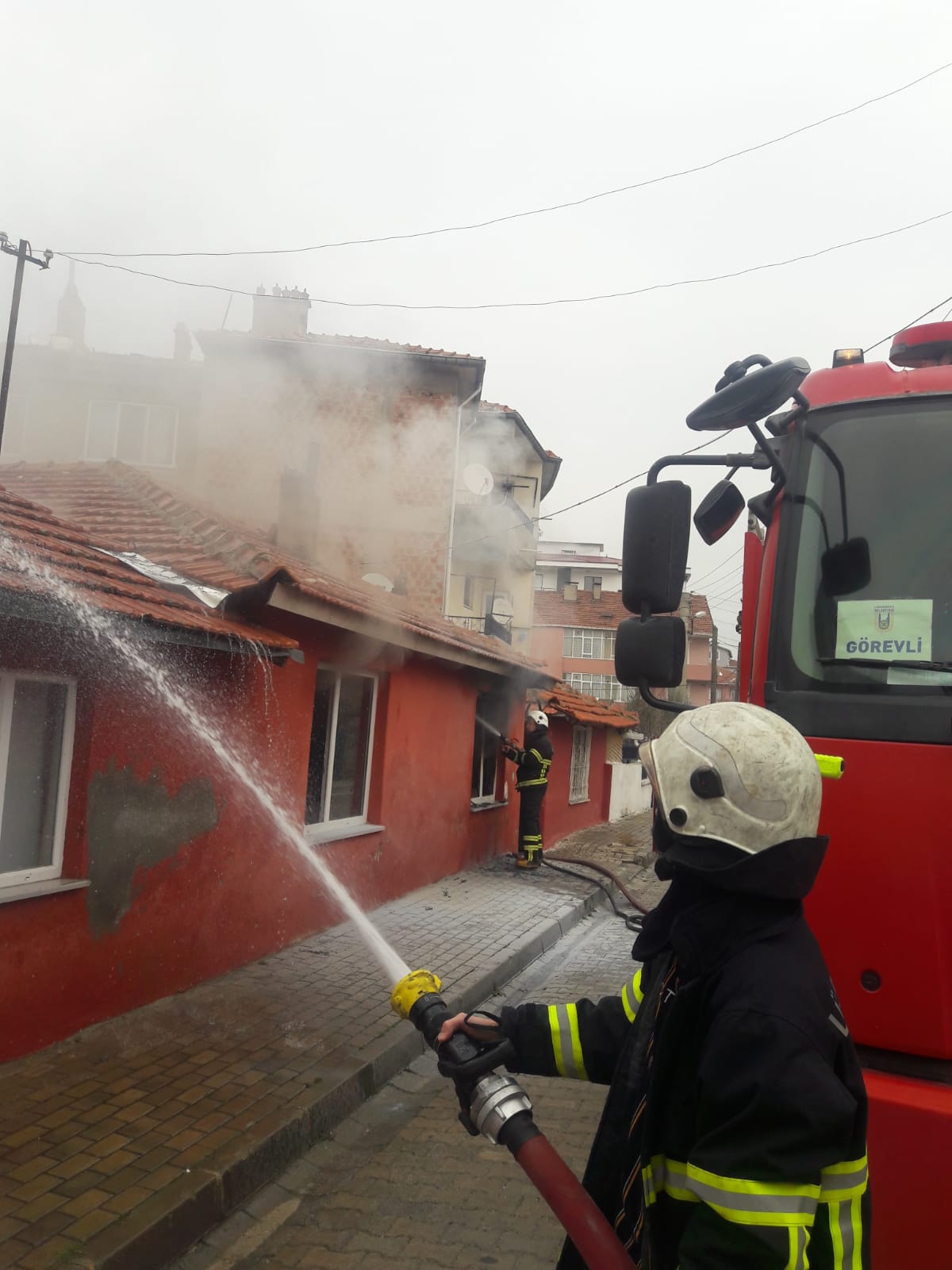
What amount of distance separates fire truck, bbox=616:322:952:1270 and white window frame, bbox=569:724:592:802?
13.7m

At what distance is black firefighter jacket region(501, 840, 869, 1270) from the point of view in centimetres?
143

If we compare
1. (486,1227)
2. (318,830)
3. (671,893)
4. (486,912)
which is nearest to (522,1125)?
(671,893)

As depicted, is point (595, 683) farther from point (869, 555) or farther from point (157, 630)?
point (869, 555)

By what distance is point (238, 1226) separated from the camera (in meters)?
3.64

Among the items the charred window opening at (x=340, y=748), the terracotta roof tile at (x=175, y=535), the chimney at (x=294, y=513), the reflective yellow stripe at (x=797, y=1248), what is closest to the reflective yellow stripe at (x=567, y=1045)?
the reflective yellow stripe at (x=797, y=1248)

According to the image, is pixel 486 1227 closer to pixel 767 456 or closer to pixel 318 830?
pixel 767 456

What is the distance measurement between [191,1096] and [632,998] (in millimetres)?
3117

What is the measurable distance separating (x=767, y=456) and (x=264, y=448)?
12.7m

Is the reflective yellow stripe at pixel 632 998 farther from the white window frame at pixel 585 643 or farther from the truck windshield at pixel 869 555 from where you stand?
the white window frame at pixel 585 643

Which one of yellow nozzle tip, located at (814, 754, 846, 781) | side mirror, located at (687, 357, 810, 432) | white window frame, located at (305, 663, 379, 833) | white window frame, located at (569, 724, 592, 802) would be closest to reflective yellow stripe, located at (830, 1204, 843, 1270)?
yellow nozzle tip, located at (814, 754, 846, 781)

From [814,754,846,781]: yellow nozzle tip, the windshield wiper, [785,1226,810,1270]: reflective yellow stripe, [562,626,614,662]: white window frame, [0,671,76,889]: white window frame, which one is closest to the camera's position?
[785,1226,810,1270]: reflective yellow stripe

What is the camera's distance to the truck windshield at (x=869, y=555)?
283 centimetres

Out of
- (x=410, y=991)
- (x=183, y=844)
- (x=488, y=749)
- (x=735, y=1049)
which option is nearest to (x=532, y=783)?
(x=488, y=749)

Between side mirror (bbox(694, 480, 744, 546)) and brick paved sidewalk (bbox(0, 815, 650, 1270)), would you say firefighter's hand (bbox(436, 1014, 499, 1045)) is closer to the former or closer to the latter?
brick paved sidewalk (bbox(0, 815, 650, 1270))
